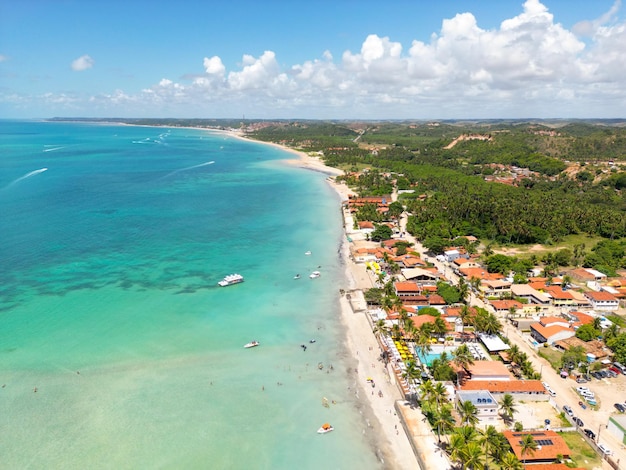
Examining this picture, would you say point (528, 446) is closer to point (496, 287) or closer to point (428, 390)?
point (428, 390)

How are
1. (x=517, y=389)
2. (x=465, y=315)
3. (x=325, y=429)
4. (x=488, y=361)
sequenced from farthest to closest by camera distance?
(x=465, y=315), (x=488, y=361), (x=517, y=389), (x=325, y=429)

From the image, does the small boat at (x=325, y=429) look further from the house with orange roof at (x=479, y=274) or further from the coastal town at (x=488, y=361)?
the house with orange roof at (x=479, y=274)

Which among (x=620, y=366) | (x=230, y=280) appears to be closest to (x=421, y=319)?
(x=620, y=366)

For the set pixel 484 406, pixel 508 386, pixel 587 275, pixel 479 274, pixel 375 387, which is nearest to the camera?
pixel 484 406

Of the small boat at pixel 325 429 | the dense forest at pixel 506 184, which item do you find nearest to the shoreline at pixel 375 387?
the small boat at pixel 325 429

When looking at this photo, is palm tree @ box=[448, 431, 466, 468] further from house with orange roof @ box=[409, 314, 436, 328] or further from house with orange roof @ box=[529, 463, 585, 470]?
house with orange roof @ box=[409, 314, 436, 328]

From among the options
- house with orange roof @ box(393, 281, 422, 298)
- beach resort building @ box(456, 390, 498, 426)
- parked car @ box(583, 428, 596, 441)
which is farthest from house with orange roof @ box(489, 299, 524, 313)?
parked car @ box(583, 428, 596, 441)
